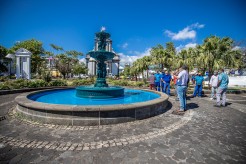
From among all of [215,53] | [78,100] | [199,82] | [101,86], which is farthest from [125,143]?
[215,53]

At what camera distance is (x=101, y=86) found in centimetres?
1151

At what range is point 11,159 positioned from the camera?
3.01 meters

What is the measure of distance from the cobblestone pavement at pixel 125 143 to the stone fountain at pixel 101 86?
14.8ft

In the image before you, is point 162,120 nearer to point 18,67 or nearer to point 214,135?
point 214,135

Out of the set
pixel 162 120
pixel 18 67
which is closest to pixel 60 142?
pixel 162 120

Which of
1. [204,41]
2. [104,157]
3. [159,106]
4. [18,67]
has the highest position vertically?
[204,41]

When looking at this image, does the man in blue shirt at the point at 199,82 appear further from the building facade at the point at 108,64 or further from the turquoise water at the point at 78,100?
the building facade at the point at 108,64

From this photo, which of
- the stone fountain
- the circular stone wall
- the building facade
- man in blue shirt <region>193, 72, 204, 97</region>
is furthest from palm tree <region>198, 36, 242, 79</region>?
the building facade

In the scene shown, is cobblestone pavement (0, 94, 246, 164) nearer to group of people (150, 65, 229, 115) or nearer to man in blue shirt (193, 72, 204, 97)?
group of people (150, 65, 229, 115)

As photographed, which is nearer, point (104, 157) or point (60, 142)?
point (104, 157)

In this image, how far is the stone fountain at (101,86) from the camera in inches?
375

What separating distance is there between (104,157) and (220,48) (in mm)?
21911

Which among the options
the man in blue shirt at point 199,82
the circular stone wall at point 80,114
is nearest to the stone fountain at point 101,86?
the circular stone wall at point 80,114

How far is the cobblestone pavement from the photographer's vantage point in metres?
3.16
